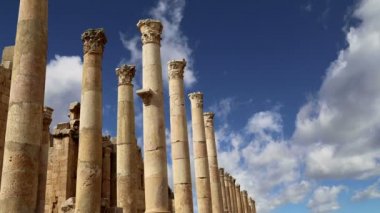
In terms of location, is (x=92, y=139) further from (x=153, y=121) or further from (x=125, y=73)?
(x=125, y=73)

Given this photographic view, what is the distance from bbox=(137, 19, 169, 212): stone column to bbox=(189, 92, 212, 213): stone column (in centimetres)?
812

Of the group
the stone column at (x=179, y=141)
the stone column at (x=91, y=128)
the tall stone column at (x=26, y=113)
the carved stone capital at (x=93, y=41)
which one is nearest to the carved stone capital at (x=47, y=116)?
the stone column at (x=91, y=128)

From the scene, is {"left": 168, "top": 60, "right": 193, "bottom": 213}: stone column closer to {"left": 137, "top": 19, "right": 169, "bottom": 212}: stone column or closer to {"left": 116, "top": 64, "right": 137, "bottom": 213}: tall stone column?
{"left": 116, "top": 64, "right": 137, "bottom": 213}: tall stone column

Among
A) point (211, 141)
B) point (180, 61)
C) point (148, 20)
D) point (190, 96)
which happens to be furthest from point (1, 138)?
point (211, 141)

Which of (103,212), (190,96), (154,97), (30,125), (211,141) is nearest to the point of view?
(30,125)

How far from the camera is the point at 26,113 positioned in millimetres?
10961

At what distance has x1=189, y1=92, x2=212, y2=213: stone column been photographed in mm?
23722

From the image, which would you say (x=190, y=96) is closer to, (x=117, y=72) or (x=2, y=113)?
(x=117, y=72)

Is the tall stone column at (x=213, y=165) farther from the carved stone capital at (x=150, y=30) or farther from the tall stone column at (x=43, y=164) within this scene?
the carved stone capital at (x=150, y=30)

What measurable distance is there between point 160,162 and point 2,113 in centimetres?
671

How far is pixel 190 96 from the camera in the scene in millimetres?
27422

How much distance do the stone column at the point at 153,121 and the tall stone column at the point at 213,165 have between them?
12.0 meters

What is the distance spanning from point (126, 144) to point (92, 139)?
4586 millimetres

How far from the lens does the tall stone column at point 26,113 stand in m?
10.2
